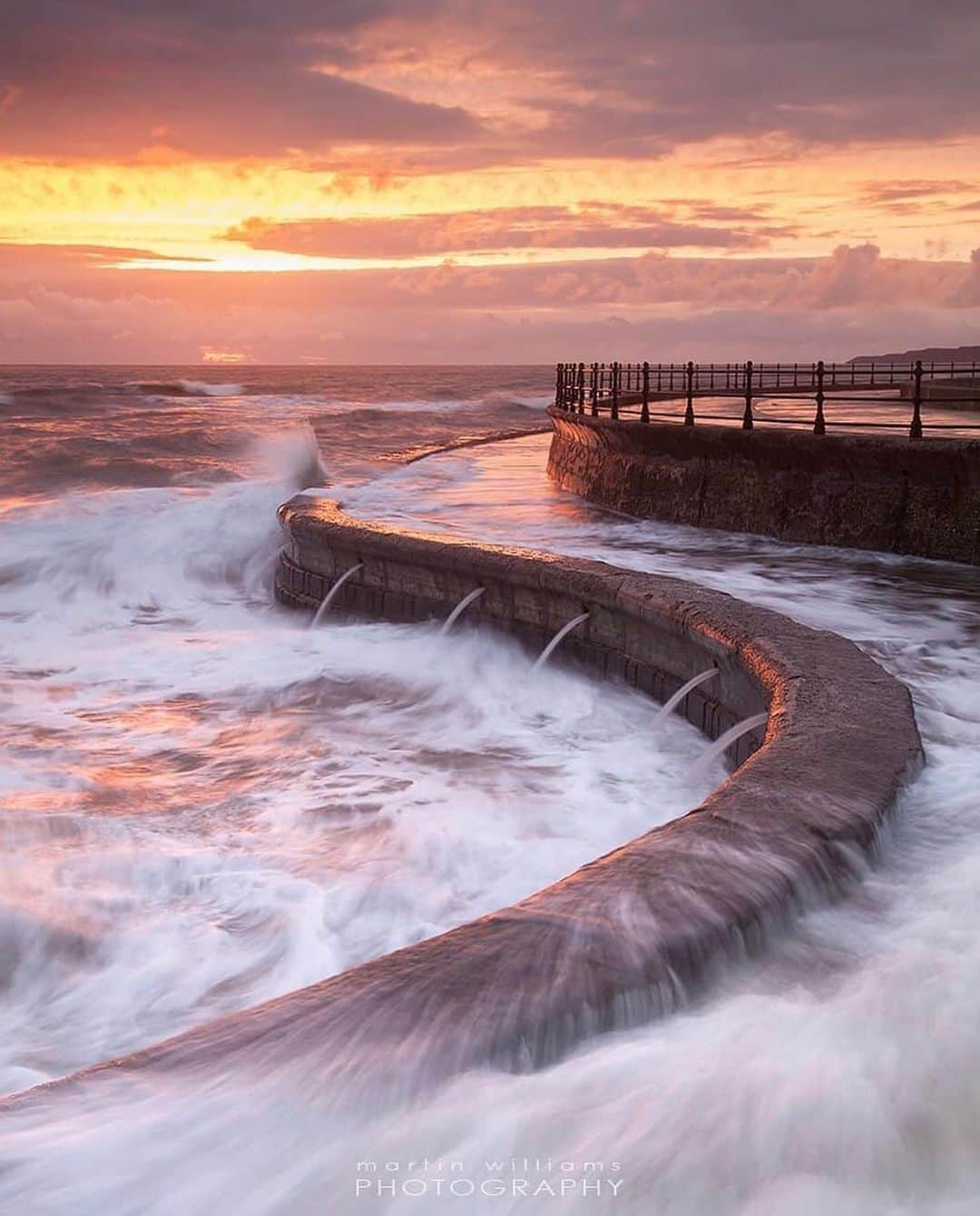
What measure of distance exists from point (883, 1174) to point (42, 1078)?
2.58 meters

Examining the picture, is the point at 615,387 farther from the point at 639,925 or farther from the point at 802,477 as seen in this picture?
the point at 639,925

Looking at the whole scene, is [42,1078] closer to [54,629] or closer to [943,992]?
[943,992]

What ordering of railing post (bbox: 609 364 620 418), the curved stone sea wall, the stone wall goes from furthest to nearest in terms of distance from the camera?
railing post (bbox: 609 364 620 418) → the stone wall → the curved stone sea wall

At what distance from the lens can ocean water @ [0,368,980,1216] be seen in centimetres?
268

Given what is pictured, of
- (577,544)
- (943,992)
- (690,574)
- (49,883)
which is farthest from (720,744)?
(577,544)

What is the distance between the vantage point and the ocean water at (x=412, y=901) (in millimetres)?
2678

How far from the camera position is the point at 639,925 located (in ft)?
11.0

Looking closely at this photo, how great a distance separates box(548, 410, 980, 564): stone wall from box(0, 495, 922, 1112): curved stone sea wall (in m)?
5.11

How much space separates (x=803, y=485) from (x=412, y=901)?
8609 mm

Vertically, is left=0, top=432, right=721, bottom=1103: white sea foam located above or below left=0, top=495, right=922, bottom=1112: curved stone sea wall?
below

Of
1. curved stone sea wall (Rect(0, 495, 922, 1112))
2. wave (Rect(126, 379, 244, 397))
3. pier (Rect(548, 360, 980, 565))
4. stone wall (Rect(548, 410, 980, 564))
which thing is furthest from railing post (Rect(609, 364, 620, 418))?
wave (Rect(126, 379, 244, 397))

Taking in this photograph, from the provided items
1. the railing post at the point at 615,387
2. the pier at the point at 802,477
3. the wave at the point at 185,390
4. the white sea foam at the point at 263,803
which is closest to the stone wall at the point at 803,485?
the pier at the point at 802,477

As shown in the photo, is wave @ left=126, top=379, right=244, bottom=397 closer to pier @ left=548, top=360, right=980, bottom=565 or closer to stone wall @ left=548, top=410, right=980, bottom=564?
pier @ left=548, top=360, right=980, bottom=565

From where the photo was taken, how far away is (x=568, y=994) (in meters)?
3.06
